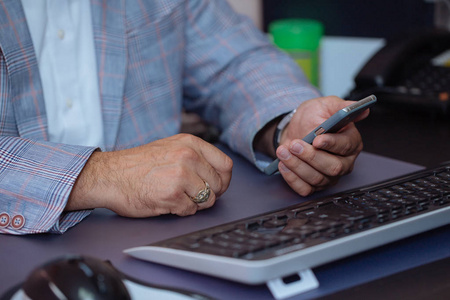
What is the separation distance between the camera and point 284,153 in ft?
2.31

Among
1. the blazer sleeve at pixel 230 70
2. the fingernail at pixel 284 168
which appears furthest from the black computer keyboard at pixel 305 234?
the blazer sleeve at pixel 230 70

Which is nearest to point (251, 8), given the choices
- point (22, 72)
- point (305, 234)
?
point (22, 72)

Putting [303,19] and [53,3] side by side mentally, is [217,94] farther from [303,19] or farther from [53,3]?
[303,19]

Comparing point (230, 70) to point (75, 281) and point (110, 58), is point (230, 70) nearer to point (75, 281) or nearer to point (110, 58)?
point (110, 58)

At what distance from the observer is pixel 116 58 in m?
0.98

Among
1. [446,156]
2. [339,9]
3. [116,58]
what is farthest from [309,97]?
[339,9]

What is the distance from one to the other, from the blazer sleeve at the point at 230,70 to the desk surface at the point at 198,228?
0.84 ft

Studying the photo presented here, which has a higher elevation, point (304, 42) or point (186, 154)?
point (186, 154)

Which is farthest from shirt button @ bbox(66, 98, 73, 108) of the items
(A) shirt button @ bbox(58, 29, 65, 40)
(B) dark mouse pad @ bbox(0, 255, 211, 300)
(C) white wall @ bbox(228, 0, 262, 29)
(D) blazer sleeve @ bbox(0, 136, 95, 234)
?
(C) white wall @ bbox(228, 0, 262, 29)

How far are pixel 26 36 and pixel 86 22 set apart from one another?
0.15 meters

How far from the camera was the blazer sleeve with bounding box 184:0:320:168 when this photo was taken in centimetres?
99

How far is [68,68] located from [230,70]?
338 mm

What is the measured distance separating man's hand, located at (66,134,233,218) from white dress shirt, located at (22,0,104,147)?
29 centimetres

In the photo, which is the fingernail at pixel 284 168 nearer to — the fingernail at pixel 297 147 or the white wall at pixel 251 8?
the fingernail at pixel 297 147
